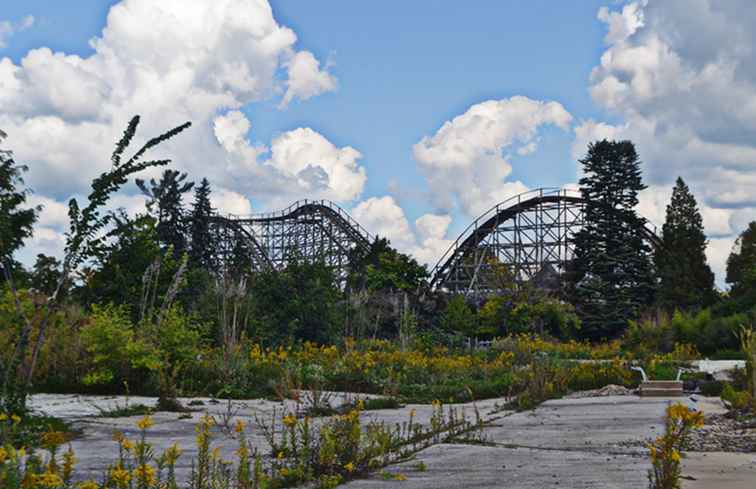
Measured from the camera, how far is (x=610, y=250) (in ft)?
138

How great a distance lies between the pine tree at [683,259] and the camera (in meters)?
37.6

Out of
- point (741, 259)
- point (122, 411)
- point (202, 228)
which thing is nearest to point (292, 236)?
point (202, 228)

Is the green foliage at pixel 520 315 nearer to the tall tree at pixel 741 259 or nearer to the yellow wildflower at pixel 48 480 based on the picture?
the tall tree at pixel 741 259

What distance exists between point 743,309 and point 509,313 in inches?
323

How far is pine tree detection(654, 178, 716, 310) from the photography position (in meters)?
37.6

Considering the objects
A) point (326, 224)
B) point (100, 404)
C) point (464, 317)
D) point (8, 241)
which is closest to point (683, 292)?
point (464, 317)

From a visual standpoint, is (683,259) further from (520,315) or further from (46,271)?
(46,271)

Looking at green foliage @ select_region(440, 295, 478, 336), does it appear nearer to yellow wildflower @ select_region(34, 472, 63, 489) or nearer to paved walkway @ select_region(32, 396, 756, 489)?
paved walkway @ select_region(32, 396, 756, 489)

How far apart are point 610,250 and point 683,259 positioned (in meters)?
4.15

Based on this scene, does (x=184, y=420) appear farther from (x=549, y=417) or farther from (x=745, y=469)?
(x=745, y=469)

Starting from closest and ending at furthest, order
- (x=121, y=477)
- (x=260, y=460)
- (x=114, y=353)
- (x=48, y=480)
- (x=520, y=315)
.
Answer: (x=48, y=480), (x=121, y=477), (x=260, y=460), (x=114, y=353), (x=520, y=315)

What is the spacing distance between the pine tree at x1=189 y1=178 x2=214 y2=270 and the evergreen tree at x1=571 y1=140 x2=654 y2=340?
2082cm

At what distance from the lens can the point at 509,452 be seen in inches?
209

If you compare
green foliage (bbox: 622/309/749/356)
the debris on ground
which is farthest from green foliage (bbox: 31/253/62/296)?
green foliage (bbox: 622/309/749/356)
